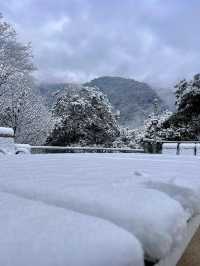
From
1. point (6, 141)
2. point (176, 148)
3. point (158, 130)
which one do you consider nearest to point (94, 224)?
point (6, 141)

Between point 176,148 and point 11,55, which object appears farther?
point 11,55

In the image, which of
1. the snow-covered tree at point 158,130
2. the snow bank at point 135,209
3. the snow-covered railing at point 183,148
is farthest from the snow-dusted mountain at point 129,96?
the snow bank at point 135,209

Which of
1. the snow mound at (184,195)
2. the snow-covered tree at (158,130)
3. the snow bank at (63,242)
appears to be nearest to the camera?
the snow bank at (63,242)

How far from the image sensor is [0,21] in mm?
16625

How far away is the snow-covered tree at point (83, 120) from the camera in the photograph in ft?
71.3

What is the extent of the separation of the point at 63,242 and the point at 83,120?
21.6 metres

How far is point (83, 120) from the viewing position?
2205 cm

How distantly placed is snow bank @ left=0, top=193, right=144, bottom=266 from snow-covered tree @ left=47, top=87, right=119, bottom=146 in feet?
68.8

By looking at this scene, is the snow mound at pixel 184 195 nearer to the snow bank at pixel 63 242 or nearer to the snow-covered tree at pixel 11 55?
the snow bank at pixel 63 242

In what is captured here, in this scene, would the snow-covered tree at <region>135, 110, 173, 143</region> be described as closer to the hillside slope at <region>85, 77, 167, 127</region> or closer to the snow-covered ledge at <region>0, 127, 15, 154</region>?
the snow-covered ledge at <region>0, 127, 15, 154</region>

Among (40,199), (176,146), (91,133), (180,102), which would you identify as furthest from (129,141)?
(40,199)

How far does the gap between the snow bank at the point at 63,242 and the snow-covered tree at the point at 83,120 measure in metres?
21.0

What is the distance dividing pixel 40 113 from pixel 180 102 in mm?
7084

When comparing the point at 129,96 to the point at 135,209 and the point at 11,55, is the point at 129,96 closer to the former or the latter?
the point at 11,55
